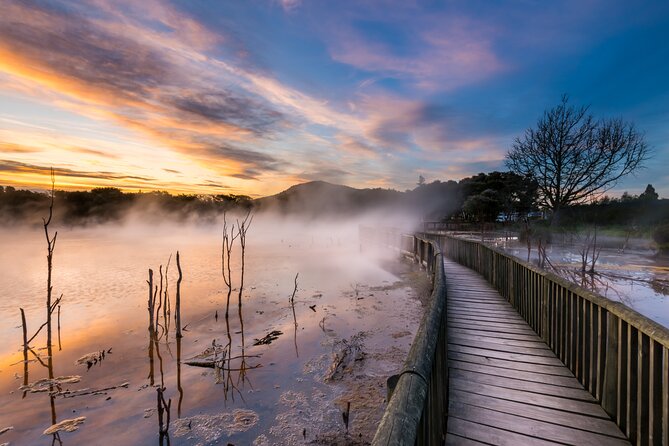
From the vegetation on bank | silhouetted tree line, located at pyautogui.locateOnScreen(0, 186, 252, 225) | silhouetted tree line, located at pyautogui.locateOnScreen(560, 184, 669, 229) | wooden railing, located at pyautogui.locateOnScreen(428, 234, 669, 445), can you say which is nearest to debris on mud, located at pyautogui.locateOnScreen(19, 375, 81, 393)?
wooden railing, located at pyautogui.locateOnScreen(428, 234, 669, 445)

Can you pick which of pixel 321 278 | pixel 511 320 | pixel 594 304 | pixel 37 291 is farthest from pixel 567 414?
pixel 37 291

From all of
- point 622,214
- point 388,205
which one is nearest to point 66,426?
point 622,214

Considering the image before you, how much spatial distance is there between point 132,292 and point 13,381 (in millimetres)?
11482

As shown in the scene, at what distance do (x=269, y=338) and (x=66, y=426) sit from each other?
17.8 feet

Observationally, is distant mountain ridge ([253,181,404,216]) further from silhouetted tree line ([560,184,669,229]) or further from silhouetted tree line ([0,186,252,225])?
silhouetted tree line ([560,184,669,229])

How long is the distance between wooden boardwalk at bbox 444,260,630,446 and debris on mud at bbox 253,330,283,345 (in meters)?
6.59

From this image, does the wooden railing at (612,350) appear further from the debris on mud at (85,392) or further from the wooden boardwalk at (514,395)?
the debris on mud at (85,392)

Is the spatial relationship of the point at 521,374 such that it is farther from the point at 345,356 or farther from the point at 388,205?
the point at 388,205

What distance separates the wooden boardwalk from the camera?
2918 mm

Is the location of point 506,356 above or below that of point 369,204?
below

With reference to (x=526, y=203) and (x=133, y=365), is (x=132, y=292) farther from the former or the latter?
(x=526, y=203)

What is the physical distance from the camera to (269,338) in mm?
10508

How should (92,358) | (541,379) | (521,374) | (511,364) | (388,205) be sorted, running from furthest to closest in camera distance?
(388,205), (92,358), (511,364), (521,374), (541,379)

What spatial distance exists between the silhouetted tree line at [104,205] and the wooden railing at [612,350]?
113175 millimetres
